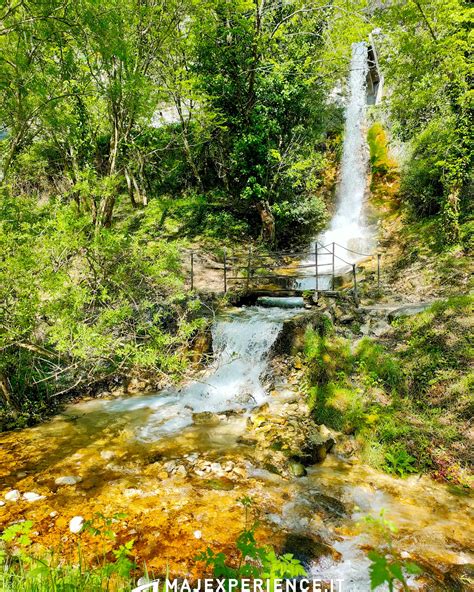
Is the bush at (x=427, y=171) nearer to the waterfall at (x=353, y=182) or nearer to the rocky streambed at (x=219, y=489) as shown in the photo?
the waterfall at (x=353, y=182)

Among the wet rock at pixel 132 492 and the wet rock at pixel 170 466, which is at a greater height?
the wet rock at pixel 132 492

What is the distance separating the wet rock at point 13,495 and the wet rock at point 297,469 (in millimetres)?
3823

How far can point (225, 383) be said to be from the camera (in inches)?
357

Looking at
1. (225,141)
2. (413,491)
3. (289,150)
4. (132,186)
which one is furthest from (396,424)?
(132,186)

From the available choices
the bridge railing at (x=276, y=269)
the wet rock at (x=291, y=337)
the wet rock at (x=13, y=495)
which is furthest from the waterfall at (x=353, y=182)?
the wet rock at (x=13, y=495)

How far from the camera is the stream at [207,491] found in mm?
4004

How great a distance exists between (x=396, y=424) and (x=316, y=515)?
7.57 feet

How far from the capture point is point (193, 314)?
1030 cm

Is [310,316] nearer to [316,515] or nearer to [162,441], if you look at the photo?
[162,441]

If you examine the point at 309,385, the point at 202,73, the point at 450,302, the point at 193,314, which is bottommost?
the point at 309,385

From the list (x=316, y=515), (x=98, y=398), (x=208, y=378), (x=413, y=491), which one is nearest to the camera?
(x=316, y=515)

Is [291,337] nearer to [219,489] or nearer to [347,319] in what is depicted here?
[347,319]

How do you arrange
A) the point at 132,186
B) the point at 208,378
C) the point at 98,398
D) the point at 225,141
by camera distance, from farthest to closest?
the point at 132,186 < the point at 225,141 < the point at 208,378 < the point at 98,398

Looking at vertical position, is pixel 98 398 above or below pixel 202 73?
below
